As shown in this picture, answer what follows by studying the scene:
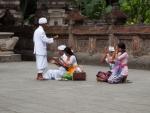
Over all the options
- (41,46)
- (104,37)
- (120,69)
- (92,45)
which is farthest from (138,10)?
(120,69)

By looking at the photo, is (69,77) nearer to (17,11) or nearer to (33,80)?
(33,80)

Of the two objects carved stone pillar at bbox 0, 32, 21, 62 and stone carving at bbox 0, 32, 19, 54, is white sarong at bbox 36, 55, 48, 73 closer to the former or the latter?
carved stone pillar at bbox 0, 32, 21, 62

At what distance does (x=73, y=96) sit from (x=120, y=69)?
11.9 feet

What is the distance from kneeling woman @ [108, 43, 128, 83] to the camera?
16.3 metres

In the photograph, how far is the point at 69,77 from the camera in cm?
1741

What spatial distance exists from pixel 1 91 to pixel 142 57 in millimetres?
8858

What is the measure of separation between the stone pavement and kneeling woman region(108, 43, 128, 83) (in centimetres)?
32

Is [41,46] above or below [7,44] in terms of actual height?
above

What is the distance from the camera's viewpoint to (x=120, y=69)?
16.4m

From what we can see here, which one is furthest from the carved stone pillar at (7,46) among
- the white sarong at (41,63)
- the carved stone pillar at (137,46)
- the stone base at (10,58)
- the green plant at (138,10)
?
the white sarong at (41,63)

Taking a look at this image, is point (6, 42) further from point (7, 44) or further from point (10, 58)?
point (10, 58)

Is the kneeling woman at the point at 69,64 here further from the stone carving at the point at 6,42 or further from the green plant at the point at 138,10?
the green plant at the point at 138,10

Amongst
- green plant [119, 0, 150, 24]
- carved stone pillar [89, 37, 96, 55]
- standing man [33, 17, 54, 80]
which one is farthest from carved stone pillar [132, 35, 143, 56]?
green plant [119, 0, 150, 24]

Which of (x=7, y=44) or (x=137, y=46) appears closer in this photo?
(x=137, y=46)
